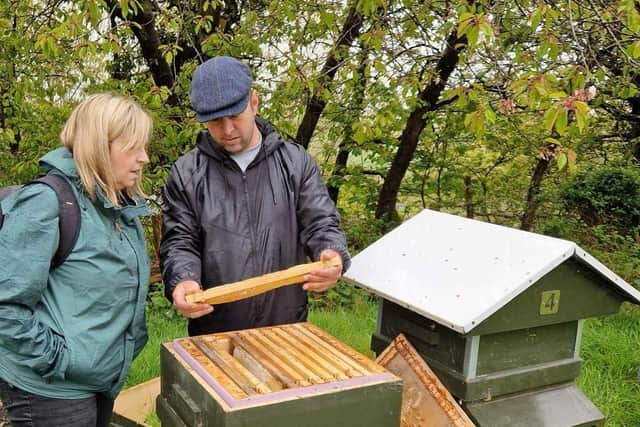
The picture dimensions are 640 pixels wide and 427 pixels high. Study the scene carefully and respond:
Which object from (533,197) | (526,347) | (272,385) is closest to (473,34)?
(526,347)

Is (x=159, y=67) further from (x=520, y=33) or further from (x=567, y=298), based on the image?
(x=567, y=298)

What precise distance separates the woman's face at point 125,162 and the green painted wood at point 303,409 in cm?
53

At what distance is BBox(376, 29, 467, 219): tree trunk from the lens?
19.1ft

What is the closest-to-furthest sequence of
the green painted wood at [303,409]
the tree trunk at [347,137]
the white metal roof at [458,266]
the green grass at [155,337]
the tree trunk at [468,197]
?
the green painted wood at [303,409] < the white metal roof at [458,266] < the green grass at [155,337] < the tree trunk at [347,137] < the tree trunk at [468,197]

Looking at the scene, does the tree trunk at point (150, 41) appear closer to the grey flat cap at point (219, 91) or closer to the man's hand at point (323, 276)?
the grey flat cap at point (219, 91)

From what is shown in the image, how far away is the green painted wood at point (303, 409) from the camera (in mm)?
1288

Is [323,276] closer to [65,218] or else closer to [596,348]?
[65,218]

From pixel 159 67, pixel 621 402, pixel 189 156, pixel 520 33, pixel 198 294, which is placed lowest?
pixel 621 402

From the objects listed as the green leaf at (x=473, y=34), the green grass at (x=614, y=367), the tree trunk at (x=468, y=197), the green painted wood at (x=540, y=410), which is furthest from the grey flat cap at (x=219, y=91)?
the tree trunk at (x=468, y=197)

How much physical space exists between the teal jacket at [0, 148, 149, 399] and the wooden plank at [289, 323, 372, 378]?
51 cm

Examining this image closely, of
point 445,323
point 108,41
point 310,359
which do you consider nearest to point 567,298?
point 445,323

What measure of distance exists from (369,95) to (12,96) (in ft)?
9.63

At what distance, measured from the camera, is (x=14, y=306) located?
150 centimetres

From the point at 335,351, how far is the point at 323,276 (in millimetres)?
244
